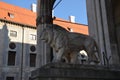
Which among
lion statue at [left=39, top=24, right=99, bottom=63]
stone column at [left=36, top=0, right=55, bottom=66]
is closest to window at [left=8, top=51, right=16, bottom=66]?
stone column at [left=36, top=0, right=55, bottom=66]

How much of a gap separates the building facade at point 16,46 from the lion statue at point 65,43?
80.6 ft

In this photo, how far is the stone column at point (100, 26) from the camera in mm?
9551

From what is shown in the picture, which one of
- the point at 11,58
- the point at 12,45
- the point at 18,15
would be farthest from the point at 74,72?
the point at 18,15

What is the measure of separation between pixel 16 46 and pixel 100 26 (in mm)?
25773

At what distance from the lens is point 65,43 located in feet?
22.3

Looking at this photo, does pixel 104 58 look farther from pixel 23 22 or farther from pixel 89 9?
pixel 23 22

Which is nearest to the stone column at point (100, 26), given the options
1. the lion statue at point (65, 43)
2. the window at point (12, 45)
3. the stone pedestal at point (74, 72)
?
the lion statue at point (65, 43)

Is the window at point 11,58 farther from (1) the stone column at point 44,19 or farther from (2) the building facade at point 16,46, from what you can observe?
(1) the stone column at point 44,19

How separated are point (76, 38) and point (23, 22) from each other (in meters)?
30.8

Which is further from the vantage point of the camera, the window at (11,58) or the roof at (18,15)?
the roof at (18,15)

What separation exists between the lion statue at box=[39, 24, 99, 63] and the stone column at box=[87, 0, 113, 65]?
82.9 inches

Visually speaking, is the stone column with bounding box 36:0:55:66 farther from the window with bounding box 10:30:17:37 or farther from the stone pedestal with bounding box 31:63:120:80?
the window with bounding box 10:30:17:37

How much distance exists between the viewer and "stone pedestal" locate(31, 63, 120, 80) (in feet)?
18.3

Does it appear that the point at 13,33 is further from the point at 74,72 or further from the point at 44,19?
the point at 74,72
